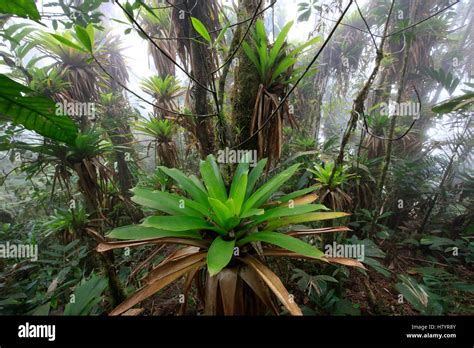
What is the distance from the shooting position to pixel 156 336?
31.6 inches

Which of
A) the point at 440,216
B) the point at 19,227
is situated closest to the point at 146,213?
the point at 19,227

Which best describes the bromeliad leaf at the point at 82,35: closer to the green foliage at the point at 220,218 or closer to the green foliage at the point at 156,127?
the green foliage at the point at 220,218

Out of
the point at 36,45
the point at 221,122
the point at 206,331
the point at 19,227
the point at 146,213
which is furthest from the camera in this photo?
the point at 146,213

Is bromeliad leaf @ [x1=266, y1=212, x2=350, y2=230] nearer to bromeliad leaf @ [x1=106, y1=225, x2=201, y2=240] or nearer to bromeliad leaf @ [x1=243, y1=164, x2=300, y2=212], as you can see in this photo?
bromeliad leaf @ [x1=243, y1=164, x2=300, y2=212]

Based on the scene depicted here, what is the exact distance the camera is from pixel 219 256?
70 cm

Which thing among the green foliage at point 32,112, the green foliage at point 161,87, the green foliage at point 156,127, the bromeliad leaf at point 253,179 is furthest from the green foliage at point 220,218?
the green foliage at point 161,87

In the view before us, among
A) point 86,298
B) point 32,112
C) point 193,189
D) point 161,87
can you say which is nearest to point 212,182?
point 193,189

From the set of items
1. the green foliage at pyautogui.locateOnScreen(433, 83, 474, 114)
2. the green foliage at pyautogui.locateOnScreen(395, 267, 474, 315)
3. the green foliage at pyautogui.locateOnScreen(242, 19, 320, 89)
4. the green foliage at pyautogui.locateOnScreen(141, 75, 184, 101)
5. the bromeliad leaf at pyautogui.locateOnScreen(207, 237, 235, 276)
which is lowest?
the green foliage at pyautogui.locateOnScreen(395, 267, 474, 315)

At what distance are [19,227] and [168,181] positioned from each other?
1.52 metres

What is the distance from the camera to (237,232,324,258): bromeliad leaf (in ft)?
2.39

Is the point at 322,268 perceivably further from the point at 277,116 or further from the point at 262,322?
the point at 277,116

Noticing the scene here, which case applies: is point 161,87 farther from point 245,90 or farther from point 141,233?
point 141,233

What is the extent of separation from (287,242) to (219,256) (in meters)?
0.25

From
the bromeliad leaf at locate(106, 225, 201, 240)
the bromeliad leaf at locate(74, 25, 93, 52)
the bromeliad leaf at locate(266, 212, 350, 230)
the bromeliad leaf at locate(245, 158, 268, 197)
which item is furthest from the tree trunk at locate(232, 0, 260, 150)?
the bromeliad leaf at locate(74, 25, 93, 52)
